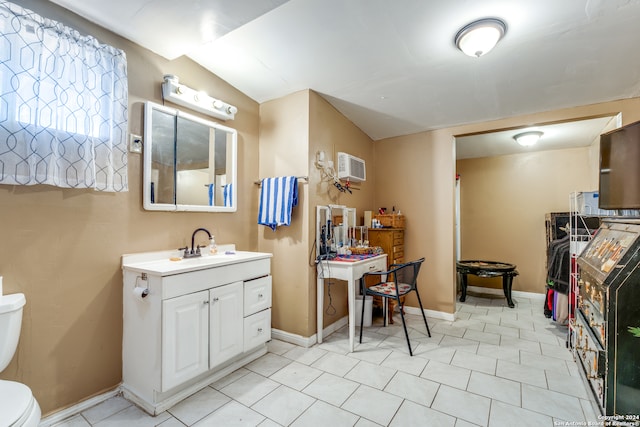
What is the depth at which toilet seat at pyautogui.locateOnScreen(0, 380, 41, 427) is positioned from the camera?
1044 mm

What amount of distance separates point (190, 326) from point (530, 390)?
7.70 ft

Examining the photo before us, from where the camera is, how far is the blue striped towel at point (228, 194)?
269 centimetres

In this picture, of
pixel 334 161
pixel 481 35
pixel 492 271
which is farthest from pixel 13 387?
pixel 492 271

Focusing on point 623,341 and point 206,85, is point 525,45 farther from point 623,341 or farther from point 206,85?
point 206,85

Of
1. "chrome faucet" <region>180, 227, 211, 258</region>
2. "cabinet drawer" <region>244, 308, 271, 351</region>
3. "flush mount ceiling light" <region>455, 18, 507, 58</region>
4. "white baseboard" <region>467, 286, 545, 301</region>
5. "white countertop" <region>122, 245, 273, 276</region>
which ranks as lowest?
"white baseboard" <region>467, 286, 545, 301</region>

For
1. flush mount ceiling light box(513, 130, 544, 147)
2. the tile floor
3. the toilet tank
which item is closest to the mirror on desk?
the toilet tank

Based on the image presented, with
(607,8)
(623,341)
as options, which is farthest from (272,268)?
(607,8)

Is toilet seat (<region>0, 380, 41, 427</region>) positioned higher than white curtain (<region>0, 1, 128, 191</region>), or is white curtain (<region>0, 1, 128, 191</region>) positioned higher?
white curtain (<region>0, 1, 128, 191</region>)

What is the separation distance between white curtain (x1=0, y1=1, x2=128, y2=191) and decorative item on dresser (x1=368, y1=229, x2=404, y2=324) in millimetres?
2601

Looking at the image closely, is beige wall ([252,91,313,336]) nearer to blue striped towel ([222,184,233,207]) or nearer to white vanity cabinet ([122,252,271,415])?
blue striped towel ([222,184,233,207])

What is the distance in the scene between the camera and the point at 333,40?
2082mm

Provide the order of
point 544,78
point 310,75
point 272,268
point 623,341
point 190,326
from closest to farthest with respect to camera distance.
→ point 623,341
point 190,326
point 544,78
point 310,75
point 272,268

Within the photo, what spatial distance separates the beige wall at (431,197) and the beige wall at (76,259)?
2702mm

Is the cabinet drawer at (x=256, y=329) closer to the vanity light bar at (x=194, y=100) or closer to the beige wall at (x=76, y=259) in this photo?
the beige wall at (x=76, y=259)
